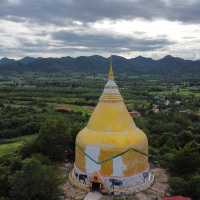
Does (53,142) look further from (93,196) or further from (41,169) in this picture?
(93,196)

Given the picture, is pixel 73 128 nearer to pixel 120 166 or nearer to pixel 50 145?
pixel 50 145

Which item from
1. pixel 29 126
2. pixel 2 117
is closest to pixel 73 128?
pixel 29 126

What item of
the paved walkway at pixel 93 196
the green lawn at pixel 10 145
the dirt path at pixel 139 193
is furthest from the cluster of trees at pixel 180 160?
the green lawn at pixel 10 145

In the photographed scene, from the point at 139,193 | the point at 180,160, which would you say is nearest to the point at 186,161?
the point at 180,160

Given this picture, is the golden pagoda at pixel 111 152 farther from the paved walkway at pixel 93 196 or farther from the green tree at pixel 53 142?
the green tree at pixel 53 142

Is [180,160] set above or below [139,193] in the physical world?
above

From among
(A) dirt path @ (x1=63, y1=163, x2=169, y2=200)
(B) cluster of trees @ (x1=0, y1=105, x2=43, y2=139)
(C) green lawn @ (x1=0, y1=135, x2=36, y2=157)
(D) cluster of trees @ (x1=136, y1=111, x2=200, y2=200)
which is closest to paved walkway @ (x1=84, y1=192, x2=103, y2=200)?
(A) dirt path @ (x1=63, y1=163, x2=169, y2=200)

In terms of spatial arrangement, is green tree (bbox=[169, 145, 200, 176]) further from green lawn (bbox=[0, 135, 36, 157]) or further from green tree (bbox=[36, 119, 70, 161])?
green lawn (bbox=[0, 135, 36, 157])

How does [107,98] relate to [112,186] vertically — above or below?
above
